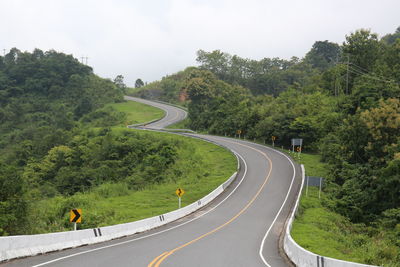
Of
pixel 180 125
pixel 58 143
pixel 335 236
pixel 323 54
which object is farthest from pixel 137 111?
pixel 335 236

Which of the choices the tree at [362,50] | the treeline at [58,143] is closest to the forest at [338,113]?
the tree at [362,50]

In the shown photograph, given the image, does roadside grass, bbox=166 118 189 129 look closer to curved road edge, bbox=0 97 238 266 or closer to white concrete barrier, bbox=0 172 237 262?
curved road edge, bbox=0 97 238 266

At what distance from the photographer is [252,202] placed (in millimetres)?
31328

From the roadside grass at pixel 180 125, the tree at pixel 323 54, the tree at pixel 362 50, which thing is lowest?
the roadside grass at pixel 180 125

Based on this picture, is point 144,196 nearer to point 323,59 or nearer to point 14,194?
point 14,194

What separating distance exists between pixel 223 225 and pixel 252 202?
7.93 metres

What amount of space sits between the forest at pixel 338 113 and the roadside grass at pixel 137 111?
11873 mm

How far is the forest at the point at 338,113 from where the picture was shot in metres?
29.6

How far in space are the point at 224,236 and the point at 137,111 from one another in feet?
257

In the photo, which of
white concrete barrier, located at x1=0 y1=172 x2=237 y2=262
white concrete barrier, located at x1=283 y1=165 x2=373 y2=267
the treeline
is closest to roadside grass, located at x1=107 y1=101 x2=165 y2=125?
the treeline

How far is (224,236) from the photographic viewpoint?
2034cm

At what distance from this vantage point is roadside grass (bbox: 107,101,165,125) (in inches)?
3372

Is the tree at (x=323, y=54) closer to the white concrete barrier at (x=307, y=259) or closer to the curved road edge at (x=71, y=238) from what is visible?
the curved road edge at (x=71, y=238)

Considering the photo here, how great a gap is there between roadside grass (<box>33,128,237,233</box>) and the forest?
36.7ft
